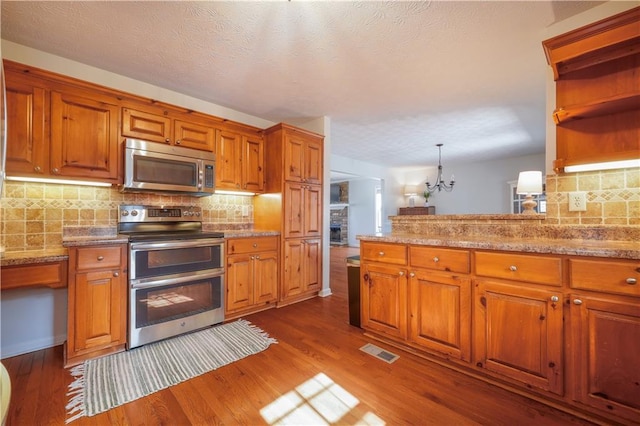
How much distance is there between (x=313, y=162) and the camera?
3.67 m

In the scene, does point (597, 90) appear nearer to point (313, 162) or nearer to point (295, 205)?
point (313, 162)

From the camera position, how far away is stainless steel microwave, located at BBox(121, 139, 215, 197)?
2.46 metres

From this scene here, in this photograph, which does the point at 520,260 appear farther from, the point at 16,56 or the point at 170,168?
the point at 16,56

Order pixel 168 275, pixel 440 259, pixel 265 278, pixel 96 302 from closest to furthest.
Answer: pixel 440 259 → pixel 96 302 → pixel 168 275 → pixel 265 278

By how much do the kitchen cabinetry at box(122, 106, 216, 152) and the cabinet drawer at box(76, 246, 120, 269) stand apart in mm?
1050

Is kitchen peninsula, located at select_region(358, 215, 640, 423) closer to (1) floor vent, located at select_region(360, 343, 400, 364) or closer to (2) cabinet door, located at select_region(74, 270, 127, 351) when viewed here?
(1) floor vent, located at select_region(360, 343, 400, 364)

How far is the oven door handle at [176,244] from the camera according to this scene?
227cm

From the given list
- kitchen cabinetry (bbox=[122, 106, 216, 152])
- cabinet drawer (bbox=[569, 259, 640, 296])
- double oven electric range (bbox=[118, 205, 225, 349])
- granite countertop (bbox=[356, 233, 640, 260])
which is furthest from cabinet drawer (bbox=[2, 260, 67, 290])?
cabinet drawer (bbox=[569, 259, 640, 296])

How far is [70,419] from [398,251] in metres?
2.25

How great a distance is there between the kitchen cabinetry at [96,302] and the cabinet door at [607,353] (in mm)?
3038

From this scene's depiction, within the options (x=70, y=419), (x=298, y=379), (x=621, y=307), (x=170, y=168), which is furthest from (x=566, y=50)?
(x=70, y=419)

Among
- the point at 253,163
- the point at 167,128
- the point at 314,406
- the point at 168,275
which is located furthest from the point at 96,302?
the point at 253,163

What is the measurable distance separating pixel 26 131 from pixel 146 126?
80 cm

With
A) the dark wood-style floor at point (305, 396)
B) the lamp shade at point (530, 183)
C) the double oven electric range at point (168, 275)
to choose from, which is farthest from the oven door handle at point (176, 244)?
the lamp shade at point (530, 183)
